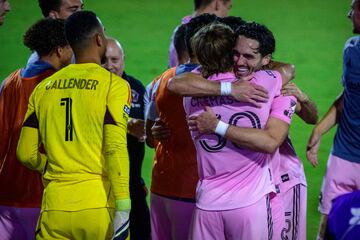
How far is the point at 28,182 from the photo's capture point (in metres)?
4.97

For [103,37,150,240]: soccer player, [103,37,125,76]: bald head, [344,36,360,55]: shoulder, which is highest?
[344,36,360,55]: shoulder

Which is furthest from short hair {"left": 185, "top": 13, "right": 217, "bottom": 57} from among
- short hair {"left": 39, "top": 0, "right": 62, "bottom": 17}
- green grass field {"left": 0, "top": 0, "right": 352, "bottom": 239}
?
green grass field {"left": 0, "top": 0, "right": 352, "bottom": 239}

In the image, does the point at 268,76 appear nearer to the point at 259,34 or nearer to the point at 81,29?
the point at 259,34

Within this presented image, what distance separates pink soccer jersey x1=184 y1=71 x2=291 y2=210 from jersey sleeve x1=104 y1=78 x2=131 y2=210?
0.49 metres

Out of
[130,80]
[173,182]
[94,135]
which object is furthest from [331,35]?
[94,135]

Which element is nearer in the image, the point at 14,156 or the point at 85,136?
the point at 85,136

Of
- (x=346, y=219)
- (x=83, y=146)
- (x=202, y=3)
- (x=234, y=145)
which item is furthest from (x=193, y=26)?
(x=202, y=3)

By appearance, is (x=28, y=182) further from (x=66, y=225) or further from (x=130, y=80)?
(x=130, y=80)

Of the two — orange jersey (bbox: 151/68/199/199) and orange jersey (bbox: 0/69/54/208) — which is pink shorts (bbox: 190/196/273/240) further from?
orange jersey (bbox: 0/69/54/208)

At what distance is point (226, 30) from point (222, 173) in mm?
821

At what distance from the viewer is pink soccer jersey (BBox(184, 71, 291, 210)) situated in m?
4.22

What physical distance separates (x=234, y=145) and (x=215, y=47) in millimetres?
564

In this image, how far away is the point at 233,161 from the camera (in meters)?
4.23

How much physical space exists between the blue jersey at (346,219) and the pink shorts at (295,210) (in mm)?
1762
